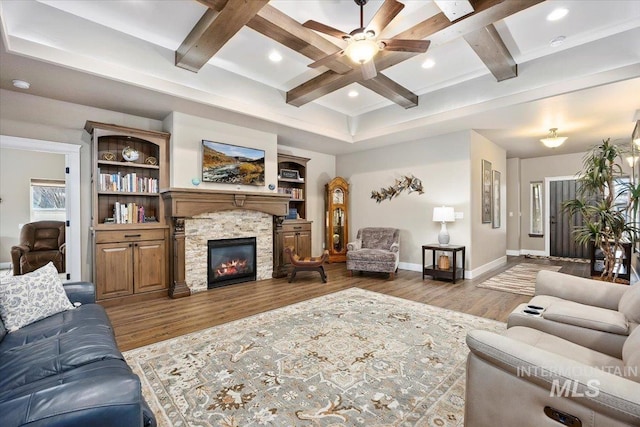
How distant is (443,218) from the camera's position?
5.25m

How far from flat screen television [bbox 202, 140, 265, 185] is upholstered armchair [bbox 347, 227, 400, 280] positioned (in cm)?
225

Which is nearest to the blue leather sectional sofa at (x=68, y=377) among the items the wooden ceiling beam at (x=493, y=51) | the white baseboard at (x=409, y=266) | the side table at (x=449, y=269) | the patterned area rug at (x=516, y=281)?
the wooden ceiling beam at (x=493, y=51)

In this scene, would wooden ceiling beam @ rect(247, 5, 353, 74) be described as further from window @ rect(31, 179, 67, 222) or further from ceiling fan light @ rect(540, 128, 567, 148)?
window @ rect(31, 179, 67, 222)

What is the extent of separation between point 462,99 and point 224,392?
485 centimetres

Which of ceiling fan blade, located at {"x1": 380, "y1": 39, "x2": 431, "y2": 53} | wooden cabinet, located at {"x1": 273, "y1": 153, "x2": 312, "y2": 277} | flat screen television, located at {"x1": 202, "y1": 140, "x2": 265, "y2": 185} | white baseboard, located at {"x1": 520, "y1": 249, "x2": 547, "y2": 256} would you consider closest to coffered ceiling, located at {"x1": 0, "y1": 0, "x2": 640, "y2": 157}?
ceiling fan blade, located at {"x1": 380, "y1": 39, "x2": 431, "y2": 53}

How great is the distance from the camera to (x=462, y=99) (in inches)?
179

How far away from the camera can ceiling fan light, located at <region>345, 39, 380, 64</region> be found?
103 inches

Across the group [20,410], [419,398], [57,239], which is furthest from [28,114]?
[419,398]

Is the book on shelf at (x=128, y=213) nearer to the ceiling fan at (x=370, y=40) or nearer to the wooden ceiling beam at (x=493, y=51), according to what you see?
the ceiling fan at (x=370, y=40)

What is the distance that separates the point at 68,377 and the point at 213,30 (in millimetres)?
2990

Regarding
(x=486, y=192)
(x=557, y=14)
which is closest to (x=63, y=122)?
(x=557, y=14)

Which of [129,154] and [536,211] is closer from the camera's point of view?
[129,154]

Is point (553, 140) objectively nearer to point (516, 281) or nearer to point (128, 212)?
point (516, 281)

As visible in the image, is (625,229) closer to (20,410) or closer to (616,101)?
(616,101)
